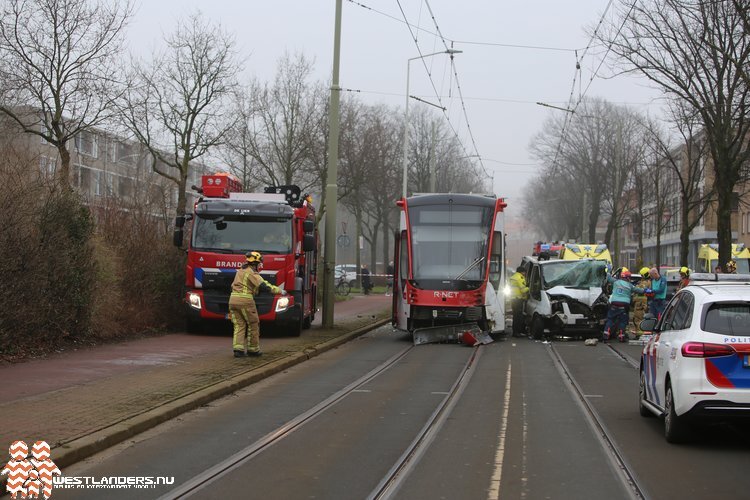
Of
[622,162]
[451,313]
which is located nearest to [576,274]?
[451,313]

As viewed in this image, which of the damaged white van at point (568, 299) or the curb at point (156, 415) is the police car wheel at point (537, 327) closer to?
the damaged white van at point (568, 299)

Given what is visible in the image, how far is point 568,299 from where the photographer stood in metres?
21.8

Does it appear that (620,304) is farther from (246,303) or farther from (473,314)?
(246,303)

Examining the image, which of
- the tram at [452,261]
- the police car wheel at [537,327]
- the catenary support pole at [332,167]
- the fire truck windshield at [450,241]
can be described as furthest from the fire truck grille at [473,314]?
the catenary support pole at [332,167]

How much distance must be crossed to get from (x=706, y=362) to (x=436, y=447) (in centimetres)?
257

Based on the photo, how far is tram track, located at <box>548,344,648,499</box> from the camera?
6941 millimetres

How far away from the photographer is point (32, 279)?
45.7ft

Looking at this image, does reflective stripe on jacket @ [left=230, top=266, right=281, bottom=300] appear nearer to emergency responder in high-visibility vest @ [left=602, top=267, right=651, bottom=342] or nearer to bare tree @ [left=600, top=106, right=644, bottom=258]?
emergency responder in high-visibility vest @ [left=602, top=267, right=651, bottom=342]

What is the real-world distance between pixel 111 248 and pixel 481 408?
33.2ft

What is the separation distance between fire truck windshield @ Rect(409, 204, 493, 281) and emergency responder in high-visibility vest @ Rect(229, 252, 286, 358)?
595 centimetres

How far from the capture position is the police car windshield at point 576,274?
2258 centimetres

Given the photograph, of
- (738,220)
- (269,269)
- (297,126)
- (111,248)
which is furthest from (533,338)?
(738,220)

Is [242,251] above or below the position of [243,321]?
above

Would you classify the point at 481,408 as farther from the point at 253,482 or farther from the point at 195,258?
the point at 195,258
